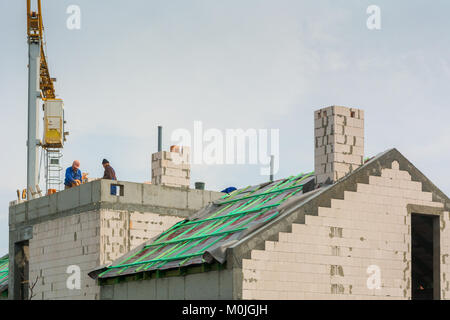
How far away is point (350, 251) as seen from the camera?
26.8 meters

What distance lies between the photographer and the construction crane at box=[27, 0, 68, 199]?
178ft

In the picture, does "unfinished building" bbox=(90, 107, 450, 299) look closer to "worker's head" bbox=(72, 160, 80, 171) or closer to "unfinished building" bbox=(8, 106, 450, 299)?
"unfinished building" bbox=(8, 106, 450, 299)

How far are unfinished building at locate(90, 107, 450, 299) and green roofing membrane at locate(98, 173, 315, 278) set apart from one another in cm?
7

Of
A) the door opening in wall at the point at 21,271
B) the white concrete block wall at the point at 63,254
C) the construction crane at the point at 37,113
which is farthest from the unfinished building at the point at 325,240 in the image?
the construction crane at the point at 37,113

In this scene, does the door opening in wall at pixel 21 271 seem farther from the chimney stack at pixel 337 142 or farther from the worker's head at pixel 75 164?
the chimney stack at pixel 337 142

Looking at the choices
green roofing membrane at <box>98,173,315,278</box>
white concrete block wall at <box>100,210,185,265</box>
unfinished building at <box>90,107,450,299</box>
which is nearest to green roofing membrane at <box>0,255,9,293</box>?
white concrete block wall at <box>100,210,185,265</box>

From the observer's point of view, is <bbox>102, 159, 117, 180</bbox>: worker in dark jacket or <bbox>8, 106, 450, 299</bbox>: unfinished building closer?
<bbox>8, 106, 450, 299</bbox>: unfinished building

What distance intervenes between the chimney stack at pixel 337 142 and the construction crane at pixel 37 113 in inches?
1037

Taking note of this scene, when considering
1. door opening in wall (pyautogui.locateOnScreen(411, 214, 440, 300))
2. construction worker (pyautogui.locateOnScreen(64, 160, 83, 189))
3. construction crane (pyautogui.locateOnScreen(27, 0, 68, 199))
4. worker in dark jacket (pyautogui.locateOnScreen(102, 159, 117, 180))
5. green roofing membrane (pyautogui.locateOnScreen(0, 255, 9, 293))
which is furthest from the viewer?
construction crane (pyautogui.locateOnScreen(27, 0, 68, 199))

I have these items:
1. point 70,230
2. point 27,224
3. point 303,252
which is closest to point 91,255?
point 70,230

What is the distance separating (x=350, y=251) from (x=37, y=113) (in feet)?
105

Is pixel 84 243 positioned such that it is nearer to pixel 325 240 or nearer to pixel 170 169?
pixel 170 169

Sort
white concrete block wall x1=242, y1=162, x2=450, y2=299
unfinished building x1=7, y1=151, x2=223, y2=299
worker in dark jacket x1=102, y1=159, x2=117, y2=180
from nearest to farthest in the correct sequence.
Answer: white concrete block wall x1=242, y1=162, x2=450, y2=299 < unfinished building x1=7, y1=151, x2=223, y2=299 < worker in dark jacket x1=102, y1=159, x2=117, y2=180

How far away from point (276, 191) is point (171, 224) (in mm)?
5635
